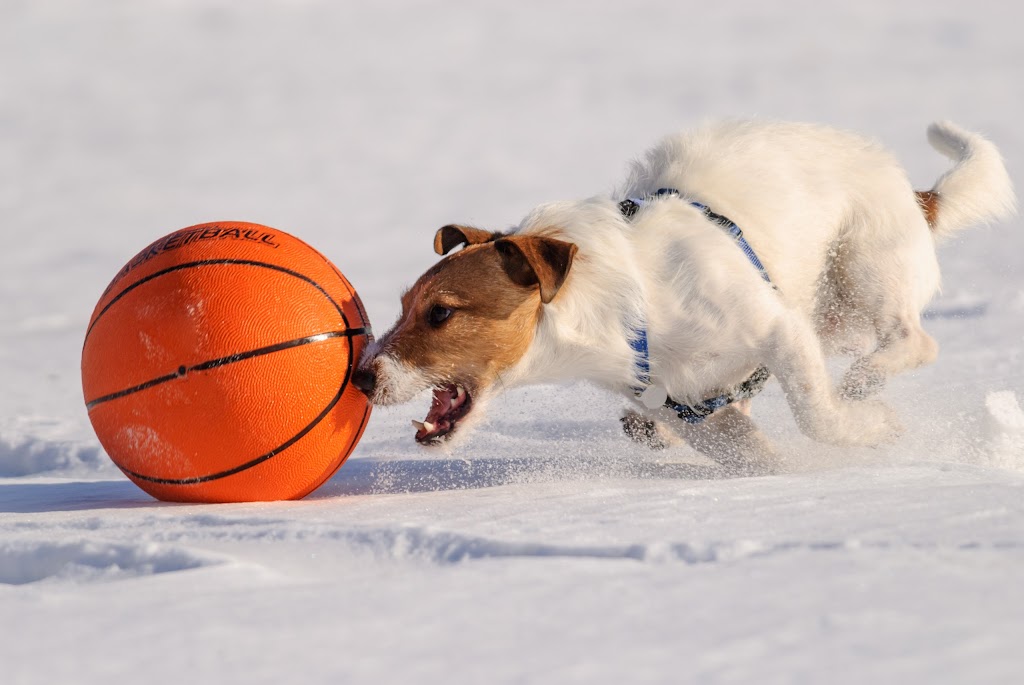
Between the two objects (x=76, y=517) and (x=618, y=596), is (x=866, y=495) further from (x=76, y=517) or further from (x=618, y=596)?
(x=76, y=517)

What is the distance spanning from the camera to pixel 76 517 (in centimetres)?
396

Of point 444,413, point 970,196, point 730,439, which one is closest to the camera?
point 444,413

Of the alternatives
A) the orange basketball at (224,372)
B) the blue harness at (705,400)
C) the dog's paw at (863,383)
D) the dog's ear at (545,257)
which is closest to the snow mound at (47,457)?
the orange basketball at (224,372)

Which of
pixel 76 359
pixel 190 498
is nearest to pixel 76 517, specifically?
pixel 190 498

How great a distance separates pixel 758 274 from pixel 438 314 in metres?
1.29

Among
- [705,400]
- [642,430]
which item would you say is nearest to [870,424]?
[705,400]

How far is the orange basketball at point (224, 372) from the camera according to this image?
395 centimetres

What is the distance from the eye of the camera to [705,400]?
462cm

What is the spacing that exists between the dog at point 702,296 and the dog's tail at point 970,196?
19cm

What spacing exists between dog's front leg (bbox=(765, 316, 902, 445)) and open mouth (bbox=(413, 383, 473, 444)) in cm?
122

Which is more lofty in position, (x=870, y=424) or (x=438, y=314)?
(x=438, y=314)

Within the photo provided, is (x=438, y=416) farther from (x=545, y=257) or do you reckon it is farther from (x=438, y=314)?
(x=545, y=257)

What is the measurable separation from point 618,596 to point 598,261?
78.8 inches

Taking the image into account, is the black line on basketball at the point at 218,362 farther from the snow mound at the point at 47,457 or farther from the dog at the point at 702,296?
the snow mound at the point at 47,457
